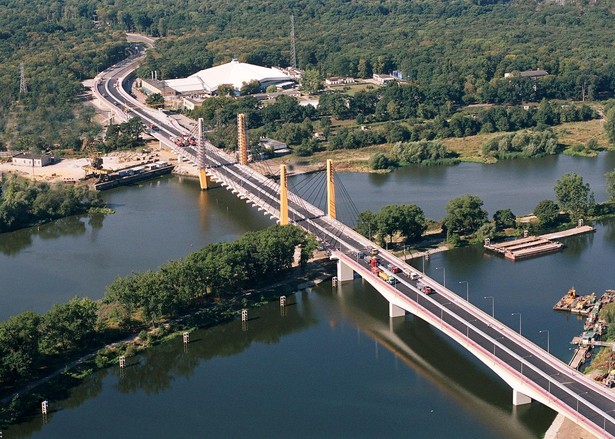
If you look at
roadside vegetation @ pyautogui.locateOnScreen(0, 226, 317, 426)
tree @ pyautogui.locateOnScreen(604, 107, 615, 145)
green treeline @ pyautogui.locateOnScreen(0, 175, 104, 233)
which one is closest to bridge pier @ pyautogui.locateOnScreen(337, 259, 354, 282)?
roadside vegetation @ pyautogui.locateOnScreen(0, 226, 317, 426)

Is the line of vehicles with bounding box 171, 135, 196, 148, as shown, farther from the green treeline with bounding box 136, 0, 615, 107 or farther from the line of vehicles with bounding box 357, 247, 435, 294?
the line of vehicles with bounding box 357, 247, 435, 294

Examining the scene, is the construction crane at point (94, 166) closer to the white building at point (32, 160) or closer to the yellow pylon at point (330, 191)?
the white building at point (32, 160)

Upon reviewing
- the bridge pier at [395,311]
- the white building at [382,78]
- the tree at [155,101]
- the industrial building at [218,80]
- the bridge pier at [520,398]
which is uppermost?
the industrial building at [218,80]

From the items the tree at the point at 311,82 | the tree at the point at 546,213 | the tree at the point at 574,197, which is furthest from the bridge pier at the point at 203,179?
the tree at the point at 311,82

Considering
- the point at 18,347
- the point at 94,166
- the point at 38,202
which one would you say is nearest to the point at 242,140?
the point at 94,166

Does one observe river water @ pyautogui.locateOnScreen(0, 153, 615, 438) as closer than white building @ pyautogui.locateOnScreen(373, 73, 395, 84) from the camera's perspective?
Yes
